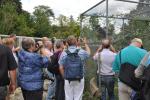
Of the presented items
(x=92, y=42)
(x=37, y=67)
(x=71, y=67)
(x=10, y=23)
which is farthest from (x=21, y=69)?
(x=10, y=23)

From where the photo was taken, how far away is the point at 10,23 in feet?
147

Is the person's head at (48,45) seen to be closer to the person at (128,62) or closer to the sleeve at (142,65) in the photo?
the person at (128,62)

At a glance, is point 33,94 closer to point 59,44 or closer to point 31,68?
point 31,68

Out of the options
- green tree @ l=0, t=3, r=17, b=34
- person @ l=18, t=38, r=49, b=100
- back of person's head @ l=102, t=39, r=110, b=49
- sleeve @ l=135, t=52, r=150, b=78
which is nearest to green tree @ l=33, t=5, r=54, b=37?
green tree @ l=0, t=3, r=17, b=34

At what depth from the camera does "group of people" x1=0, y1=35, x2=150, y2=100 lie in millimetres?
7969

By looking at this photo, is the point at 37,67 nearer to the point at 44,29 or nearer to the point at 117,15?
the point at 117,15

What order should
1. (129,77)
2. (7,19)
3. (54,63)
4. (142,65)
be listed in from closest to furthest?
(142,65), (129,77), (54,63), (7,19)

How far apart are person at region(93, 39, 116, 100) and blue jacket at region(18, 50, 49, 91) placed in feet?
7.26

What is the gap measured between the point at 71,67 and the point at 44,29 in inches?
1900

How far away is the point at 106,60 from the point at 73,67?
123 cm

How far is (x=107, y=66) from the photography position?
11297 mm

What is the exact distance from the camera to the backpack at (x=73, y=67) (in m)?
10.3

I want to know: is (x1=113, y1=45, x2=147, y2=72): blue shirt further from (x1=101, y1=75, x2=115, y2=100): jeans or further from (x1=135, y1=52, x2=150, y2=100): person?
(x1=101, y1=75, x2=115, y2=100): jeans

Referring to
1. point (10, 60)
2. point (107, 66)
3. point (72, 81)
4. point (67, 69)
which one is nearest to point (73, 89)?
point (72, 81)
